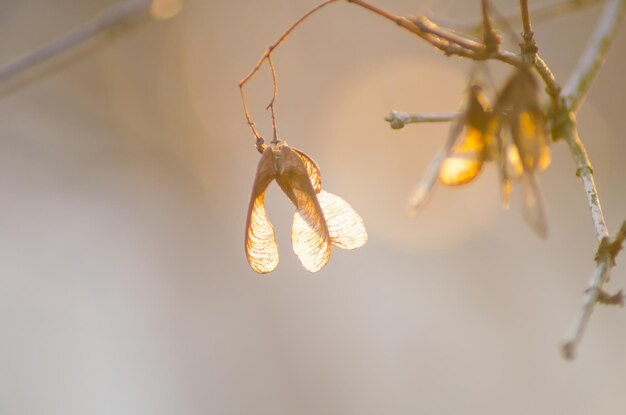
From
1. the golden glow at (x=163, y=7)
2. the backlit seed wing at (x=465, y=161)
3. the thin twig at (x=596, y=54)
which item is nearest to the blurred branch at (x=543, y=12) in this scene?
the thin twig at (x=596, y=54)

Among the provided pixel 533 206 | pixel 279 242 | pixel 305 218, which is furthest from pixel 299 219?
pixel 279 242

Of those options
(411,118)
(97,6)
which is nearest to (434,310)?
(97,6)

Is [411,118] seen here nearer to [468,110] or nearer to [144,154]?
[468,110]

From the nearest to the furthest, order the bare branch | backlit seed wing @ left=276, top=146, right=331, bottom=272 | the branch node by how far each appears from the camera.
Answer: the bare branch, the branch node, backlit seed wing @ left=276, top=146, right=331, bottom=272

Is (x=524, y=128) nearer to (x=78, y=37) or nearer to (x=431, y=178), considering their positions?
(x=431, y=178)

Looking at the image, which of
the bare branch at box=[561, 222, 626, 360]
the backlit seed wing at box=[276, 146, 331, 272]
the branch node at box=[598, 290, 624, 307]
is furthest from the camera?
the backlit seed wing at box=[276, 146, 331, 272]

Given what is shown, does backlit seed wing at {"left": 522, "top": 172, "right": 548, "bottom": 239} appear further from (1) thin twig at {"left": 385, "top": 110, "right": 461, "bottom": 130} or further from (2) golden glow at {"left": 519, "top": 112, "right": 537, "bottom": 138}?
(1) thin twig at {"left": 385, "top": 110, "right": 461, "bottom": 130}

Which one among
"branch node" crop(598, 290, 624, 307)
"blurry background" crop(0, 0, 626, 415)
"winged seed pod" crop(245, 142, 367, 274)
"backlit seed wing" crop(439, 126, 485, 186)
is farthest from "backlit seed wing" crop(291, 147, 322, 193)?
"blurry background" crop(0, 0, 626, 415)
